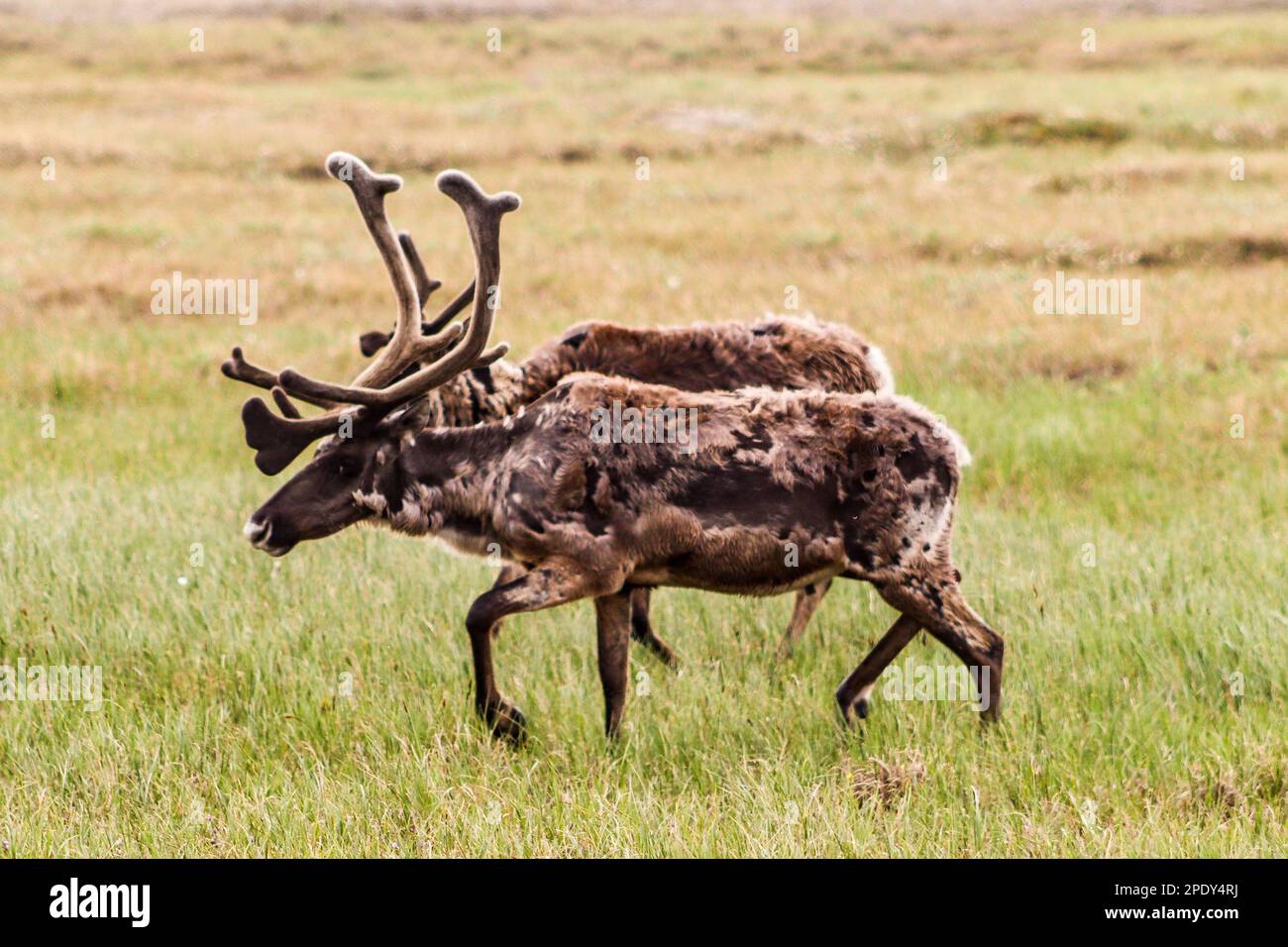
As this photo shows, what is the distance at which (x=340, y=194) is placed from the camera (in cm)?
2488

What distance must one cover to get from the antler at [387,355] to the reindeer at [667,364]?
72cm

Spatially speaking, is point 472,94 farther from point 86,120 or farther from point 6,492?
point 6,492

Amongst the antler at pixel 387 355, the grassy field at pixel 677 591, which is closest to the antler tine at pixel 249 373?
the antler at pixel 387 355

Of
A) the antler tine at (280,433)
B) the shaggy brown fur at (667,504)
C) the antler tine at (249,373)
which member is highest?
the antler tine at (249,373)

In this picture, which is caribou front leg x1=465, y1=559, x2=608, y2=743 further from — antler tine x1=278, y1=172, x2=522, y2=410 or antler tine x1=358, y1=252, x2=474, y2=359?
antler tine x1=358, y1=252, x2=474, y2=359

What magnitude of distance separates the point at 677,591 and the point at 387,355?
2295mm

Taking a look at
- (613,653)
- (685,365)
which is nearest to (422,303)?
(685,365)

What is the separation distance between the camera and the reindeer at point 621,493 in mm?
5590

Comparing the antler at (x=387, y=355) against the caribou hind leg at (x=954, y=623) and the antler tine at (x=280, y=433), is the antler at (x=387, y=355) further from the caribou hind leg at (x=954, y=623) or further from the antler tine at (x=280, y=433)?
the caribou hind leg at (x=954, y=623)

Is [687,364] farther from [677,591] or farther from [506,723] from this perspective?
[506,723]

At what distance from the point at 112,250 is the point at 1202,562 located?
50.0 ft

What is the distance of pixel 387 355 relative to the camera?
249 inches

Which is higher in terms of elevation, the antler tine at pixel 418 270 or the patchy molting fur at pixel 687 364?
the antler tine at pixel 418 270

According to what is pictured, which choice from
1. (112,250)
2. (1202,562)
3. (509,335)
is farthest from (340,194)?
(1202,562)
